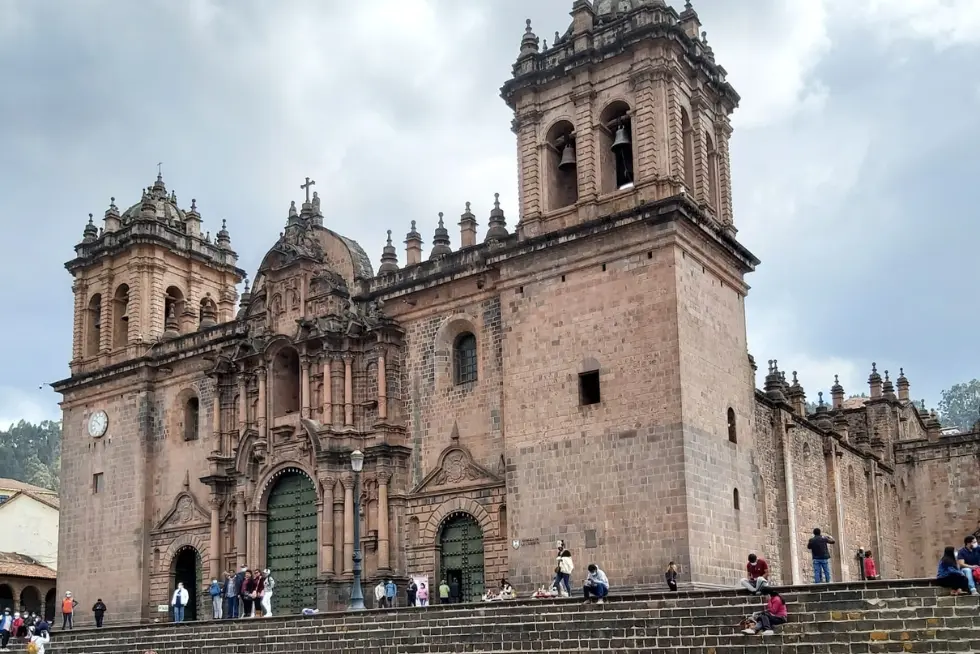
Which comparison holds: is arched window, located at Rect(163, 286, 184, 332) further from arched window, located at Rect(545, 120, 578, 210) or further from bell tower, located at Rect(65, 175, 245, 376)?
arched window, located at Rect(545, 120, 578, 210)

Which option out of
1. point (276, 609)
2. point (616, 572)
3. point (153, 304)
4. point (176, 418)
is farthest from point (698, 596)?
point (153, 304)

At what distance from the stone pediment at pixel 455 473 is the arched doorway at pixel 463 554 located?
2.47 ft

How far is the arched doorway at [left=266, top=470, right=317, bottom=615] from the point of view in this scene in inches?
1109

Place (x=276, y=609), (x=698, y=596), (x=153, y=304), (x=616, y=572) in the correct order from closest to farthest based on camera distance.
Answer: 1. (x=698, y=596)
2. (x=616, y=572)
3. (x=276, y=609)
4. (x=153, y=304)

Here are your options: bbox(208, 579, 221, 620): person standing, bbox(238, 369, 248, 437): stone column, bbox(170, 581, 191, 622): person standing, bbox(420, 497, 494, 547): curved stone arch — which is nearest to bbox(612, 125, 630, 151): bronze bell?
bbox(420, 497, 494, 547): curved stone arch

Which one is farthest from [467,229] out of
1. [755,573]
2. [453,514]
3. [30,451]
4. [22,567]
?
[30,451]

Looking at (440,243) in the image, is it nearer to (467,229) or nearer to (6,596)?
(467,229)

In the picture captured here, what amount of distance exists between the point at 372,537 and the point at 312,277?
709 cm

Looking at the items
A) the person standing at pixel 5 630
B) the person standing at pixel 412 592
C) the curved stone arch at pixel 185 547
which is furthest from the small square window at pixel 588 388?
the person standing at pixel 5 630

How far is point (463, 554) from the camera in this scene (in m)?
26.0

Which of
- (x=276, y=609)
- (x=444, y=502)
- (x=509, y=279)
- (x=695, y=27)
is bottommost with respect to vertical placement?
(x=276, y=609)

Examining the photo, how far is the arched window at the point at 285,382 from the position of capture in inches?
1175

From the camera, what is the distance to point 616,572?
22.6 metres

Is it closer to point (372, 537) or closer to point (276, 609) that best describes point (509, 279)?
point (372, 537)
